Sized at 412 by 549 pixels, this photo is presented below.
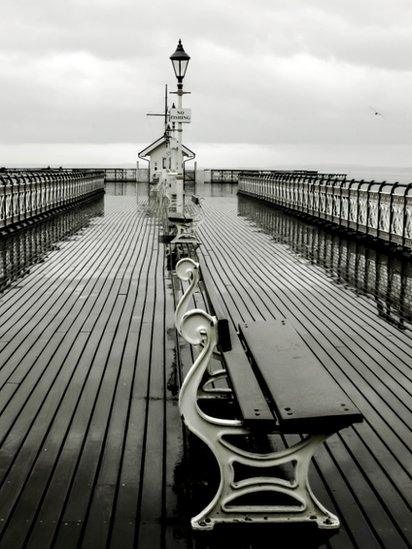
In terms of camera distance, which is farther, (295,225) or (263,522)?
(295,225)

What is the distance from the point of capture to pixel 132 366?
19.2ft

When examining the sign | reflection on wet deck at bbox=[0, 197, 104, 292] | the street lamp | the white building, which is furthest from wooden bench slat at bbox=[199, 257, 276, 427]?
the white building

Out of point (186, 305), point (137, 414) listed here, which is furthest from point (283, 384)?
point (186, 305)

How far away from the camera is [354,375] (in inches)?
221

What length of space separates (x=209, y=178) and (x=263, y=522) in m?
62.3

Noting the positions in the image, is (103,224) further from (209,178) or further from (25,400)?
(209,178)

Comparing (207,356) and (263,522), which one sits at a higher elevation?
(207,356)

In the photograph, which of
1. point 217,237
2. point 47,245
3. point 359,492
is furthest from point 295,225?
point 359,492

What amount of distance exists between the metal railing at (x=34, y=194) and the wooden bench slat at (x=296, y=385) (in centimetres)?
1308

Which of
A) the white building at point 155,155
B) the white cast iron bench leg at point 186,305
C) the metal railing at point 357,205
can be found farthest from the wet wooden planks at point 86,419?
the white building at point 155,155

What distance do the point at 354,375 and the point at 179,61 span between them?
10.2 meters

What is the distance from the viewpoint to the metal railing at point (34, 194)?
17019mm

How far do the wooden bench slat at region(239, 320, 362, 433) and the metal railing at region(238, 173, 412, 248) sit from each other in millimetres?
9083

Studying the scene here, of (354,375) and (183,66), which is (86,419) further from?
(183,66)
